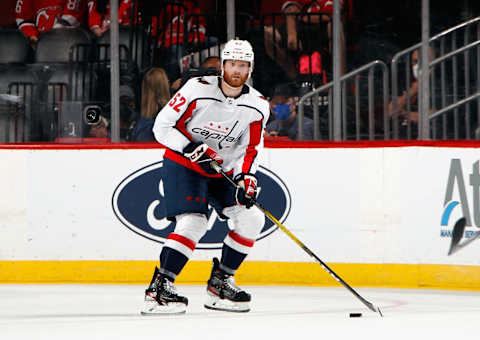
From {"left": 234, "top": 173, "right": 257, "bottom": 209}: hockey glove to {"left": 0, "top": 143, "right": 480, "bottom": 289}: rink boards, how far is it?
1.40 metres

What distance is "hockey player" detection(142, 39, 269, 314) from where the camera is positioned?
461 cm

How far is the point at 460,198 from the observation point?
19.5ft

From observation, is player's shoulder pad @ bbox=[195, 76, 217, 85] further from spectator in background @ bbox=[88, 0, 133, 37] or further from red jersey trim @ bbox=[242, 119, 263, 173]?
spectator in background @ bbox=[88, 0, 133, 37]

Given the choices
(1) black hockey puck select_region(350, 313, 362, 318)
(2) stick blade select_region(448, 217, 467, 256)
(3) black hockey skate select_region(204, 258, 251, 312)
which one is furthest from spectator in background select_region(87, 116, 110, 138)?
(1) black hockey puck select_region(350, 313, 362, 318)

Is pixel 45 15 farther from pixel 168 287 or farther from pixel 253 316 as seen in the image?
pixel 253 316

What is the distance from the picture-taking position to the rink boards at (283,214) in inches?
235

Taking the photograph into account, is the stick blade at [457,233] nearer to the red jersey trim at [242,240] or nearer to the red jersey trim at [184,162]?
the red jersey trim at [242,240]

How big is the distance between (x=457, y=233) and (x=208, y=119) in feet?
6.84

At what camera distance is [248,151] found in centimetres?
487

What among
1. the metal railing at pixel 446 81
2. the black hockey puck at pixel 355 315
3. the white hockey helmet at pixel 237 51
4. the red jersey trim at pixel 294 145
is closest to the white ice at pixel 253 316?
the black hockey puck at pixel 355 315

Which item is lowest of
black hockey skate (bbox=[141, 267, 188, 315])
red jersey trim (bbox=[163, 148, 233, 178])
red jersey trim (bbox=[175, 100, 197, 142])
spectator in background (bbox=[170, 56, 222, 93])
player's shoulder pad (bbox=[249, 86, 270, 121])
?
black hockey skate (bbox=[141, 267, 188, 315])

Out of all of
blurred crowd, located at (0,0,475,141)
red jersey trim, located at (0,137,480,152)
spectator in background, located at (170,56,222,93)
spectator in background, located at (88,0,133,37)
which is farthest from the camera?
spectator in background, located at (88,0,133,37)

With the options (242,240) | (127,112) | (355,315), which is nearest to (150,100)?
(127,112)

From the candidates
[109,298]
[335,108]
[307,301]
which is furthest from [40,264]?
[335,108]
